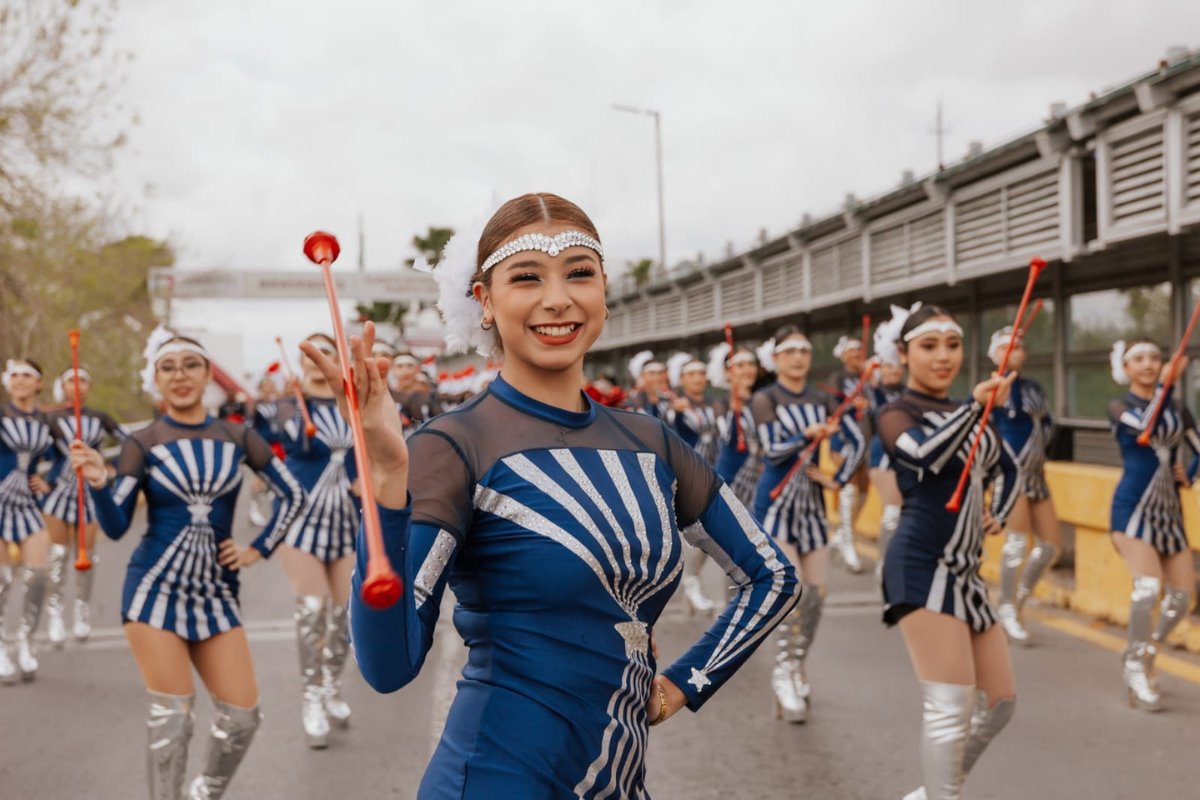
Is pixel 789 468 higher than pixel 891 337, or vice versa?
pixel 891 337

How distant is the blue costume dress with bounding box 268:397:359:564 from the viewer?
718 centimetres

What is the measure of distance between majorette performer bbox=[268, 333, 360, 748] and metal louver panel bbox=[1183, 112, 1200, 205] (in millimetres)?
5630

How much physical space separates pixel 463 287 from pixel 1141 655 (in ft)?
18.2

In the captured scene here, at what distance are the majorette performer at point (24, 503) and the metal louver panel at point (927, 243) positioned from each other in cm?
844

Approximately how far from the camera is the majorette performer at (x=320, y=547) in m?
6.71

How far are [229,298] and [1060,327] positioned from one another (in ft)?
93.7

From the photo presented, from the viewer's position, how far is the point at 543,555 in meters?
2.28

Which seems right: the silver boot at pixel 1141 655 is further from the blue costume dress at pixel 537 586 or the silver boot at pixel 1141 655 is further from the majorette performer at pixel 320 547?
the blue costume dress at pixel 537 586

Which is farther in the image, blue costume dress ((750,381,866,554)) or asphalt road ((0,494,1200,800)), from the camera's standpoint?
blue costume dress ((750,381,866,554))

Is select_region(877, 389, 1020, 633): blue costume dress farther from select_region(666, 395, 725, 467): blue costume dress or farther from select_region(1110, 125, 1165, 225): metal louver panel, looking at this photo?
select_region(666, 395, 725, 467): blue costume dress

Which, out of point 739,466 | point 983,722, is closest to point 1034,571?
point 739,466

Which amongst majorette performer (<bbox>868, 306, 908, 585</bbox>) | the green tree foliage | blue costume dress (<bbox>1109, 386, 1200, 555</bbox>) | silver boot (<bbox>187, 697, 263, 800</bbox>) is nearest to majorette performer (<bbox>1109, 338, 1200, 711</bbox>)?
blue costume dress (<bbox>1109, 386, 1200, 555</bbox>)

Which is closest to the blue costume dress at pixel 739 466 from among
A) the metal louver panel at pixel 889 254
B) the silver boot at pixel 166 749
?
the metal louver panel at pixel 889 254

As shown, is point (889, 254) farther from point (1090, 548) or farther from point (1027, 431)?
point (1090, 548)
